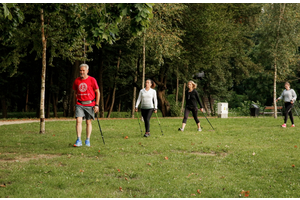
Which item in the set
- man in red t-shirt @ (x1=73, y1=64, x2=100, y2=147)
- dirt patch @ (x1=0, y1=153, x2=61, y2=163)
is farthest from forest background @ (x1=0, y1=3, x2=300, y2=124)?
dirt patch @ (x1=0, y1=153, x2=61, y2=163)

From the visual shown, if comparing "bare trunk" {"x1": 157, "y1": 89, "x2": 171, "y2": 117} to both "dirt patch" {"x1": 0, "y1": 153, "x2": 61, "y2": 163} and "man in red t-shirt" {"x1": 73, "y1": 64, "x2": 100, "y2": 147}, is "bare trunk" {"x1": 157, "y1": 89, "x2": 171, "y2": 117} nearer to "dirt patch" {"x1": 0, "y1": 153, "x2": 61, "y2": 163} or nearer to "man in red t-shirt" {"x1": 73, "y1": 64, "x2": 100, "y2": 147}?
"man in red t-shirt" {"x1": 73, "y1": 64, "x2": 100, "y2": 147}

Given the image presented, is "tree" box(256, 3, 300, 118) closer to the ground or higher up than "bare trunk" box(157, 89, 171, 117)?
higher up

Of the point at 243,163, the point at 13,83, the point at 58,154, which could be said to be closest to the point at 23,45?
the point at 58,154

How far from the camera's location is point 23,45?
55.7ft

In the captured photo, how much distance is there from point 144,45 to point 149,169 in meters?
13.9

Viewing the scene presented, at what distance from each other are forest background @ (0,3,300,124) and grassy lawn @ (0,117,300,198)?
2.95m

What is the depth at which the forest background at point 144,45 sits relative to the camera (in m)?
11.5

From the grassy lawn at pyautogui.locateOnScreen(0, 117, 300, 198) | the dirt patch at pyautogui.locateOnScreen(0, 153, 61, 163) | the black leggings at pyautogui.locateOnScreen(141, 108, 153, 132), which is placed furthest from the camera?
the black leggings at pyautogui.locateOnScreen(141, 108, 153, 132)

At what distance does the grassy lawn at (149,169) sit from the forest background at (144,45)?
295 centimetres

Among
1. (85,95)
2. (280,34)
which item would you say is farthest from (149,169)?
(280,34)

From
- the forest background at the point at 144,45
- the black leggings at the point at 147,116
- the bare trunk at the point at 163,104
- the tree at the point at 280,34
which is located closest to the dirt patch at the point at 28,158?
the forest background at the point at 144,45

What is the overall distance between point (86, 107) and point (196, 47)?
58.7ft

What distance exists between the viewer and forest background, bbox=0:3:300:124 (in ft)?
37.6

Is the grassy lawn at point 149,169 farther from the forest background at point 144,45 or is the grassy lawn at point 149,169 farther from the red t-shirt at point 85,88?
the forest background at point 144,45
